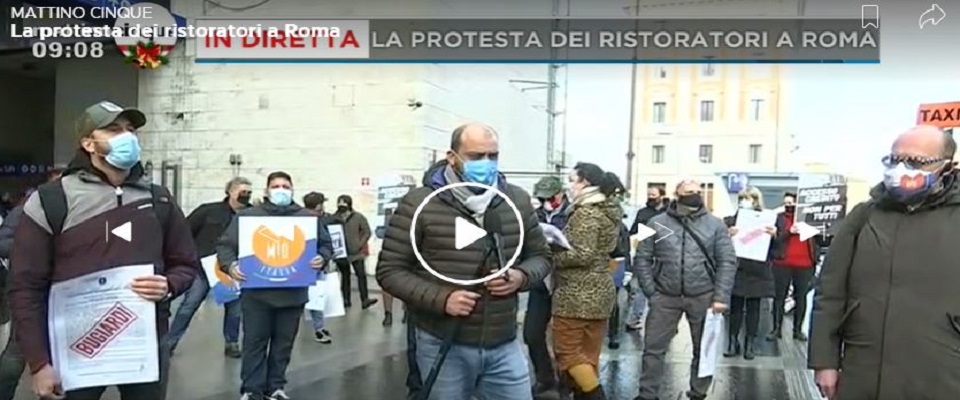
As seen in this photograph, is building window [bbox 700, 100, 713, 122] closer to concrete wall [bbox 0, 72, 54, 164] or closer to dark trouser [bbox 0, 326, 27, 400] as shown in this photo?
dark trouser [bbox 0, 326, 27, 400]

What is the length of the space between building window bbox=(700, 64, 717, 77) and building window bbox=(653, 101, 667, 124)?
891 mm

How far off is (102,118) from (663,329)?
4.05 metres

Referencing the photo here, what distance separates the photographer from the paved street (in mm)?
6852

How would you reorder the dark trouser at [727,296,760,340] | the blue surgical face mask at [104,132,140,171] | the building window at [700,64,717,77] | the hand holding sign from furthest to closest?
the building window at [700,64,717,77]
the dark trouser at [727,296,760,340]
the hand holding sign
the blue surgical face mask at [104,132,140,171]

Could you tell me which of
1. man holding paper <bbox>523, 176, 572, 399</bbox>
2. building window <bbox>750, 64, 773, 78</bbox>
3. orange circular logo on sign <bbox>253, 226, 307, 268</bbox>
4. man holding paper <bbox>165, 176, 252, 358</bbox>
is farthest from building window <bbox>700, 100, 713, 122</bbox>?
orange circular logo on sign <bbox>253, 226, 307, 268</bbox>

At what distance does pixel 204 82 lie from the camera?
45.2ft

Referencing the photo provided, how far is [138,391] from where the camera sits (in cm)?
337

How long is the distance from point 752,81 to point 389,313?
18.9 feet

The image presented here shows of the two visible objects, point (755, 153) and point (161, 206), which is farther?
point (755, 153)

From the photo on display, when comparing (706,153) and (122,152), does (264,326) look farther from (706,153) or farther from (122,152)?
(706,153)

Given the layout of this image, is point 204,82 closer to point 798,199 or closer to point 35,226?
point 798,199

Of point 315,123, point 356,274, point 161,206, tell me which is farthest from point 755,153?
point 161,206

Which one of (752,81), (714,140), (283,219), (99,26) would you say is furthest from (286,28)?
(714,140)

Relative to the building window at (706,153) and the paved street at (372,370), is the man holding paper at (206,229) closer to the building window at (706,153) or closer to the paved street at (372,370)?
the paved street at (372,370)
